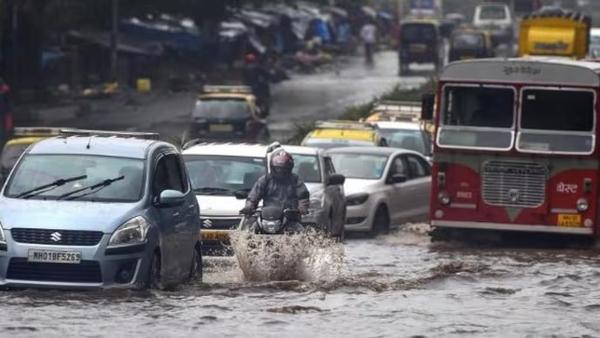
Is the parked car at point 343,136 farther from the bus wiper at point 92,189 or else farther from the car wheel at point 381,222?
the bus wiper at point 92,189

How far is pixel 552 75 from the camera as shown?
75.4ft

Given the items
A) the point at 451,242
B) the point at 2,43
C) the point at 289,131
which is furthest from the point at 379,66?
the point at 451,242

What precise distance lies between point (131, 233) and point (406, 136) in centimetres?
1819

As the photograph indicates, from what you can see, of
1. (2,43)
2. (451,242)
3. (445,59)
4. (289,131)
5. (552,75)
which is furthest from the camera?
(445,59)

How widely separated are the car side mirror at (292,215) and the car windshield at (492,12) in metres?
64.1

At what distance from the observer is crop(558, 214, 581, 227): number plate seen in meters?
22.8

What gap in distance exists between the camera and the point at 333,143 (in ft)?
100

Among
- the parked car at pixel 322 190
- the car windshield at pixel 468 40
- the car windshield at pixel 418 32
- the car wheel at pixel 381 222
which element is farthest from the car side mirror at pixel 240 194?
the car windshield at pixel 418 32

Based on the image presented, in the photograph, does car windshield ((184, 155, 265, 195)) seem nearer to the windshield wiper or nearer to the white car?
the windshield wiper

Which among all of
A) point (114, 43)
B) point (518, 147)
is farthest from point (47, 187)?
point (114, 43)

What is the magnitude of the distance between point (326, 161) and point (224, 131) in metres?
18.0

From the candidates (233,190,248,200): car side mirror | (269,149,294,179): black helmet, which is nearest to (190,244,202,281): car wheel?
(269,149,294,179): black helmet

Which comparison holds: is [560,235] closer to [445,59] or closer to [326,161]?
[326,161]

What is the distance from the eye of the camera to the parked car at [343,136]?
30516 millimetres
